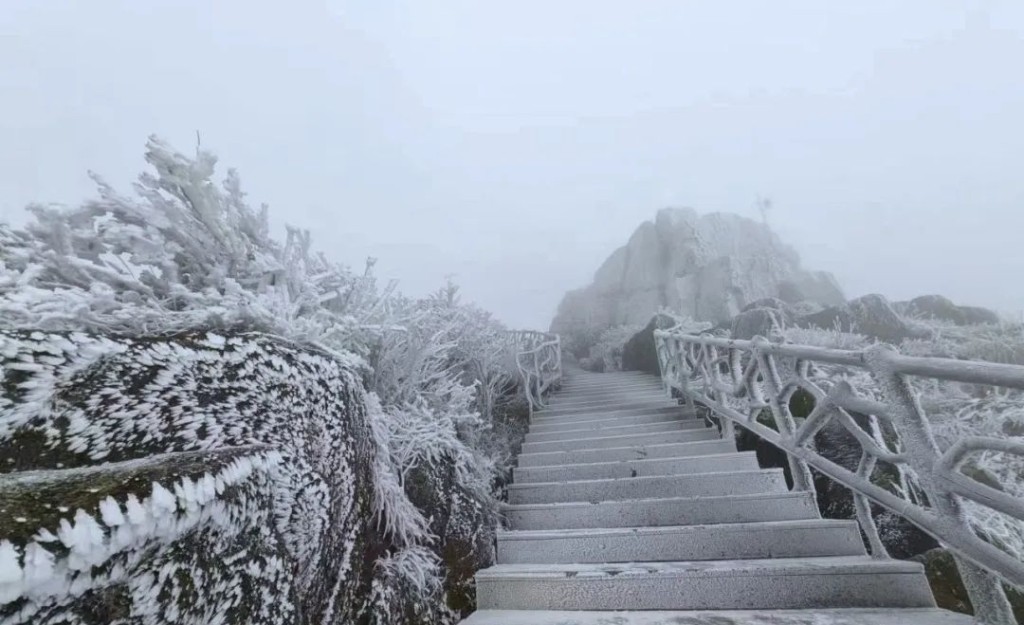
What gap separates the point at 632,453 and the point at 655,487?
0.67 meters

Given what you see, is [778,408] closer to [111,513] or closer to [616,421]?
[616,421]

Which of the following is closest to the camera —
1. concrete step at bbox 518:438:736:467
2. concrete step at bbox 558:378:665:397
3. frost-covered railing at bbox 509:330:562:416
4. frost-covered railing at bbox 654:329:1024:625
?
frost-covered railing at bbox 654:329:1024:625

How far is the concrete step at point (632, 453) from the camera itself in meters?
4.03

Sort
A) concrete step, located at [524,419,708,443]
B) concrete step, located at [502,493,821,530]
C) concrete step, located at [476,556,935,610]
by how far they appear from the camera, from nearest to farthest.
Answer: concrete step, located at [476,556,935,610], concrete step, located at [502,493,821,530], concrete step, located at [524,419,708,443]

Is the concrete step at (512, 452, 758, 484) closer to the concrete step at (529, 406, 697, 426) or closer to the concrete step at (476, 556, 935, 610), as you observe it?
the concrete step at (476, 556, 935, 610)

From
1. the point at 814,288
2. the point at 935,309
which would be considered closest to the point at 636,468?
the point at 935,309

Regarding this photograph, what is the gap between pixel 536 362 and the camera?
6.64 metres

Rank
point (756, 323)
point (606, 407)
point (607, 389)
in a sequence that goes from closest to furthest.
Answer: point (606, 407)
point (607, 389)
point (756, 323)

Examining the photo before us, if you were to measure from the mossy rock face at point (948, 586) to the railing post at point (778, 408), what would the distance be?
2.24 feet

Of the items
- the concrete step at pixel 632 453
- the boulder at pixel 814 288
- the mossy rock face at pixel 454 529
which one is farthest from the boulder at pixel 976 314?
the boulder at pixel 814 288

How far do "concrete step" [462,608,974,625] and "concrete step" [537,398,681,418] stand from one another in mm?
3524

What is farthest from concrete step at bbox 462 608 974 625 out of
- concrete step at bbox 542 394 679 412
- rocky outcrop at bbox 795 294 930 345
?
rocky outcrop at bbox 795 294 930 345

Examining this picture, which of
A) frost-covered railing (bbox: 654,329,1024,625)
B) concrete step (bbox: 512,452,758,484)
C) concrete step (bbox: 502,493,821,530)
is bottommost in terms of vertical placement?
concrete step (bbox: 502,493,821,530)

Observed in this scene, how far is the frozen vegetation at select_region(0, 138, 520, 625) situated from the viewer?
0.80 m
